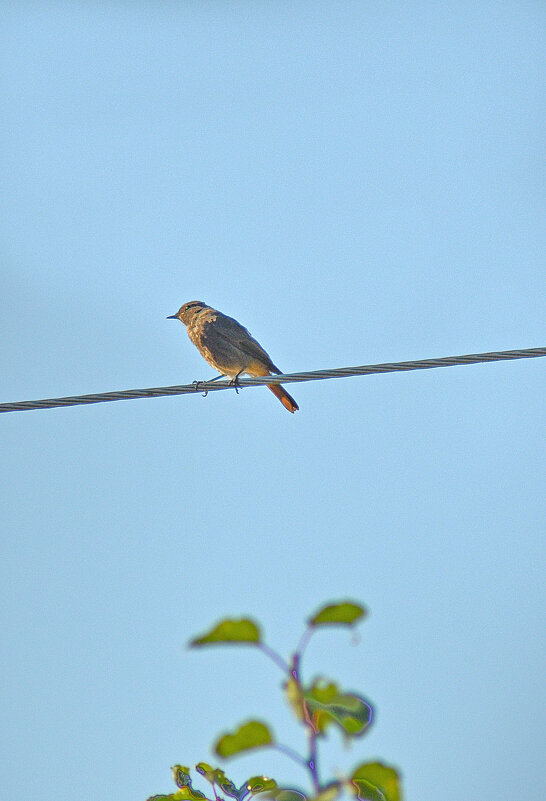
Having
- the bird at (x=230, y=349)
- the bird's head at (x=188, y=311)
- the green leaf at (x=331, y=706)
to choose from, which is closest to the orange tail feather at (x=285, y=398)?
the bird at (x=230, y=349)

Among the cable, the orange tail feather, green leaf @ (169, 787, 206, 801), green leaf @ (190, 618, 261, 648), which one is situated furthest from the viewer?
the orange tail feather

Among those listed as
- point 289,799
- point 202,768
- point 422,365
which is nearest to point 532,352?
point 422,365

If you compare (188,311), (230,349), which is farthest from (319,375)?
(188,311)

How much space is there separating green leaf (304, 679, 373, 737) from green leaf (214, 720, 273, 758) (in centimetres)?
9

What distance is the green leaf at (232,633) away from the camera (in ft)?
5.29

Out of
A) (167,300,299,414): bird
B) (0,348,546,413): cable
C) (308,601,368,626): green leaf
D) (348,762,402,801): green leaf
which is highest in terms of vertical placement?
(167,300,299,414): bird

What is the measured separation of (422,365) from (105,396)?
72.6 inches

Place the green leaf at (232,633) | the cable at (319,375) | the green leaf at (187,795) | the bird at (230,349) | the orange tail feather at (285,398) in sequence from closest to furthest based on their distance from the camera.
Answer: the green leaf at (232,633)
the green leaf at (187,795)
the cable at (319,375)
the orange tail feather at (285,398)
the bird at (230,349)

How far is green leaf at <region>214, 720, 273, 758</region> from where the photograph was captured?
162cm

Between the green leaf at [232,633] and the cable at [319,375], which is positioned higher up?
the cable at [319,375]

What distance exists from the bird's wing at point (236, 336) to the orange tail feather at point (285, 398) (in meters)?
0.53

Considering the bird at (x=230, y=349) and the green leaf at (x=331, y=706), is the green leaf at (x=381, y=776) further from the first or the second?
the bird at (x=230, y=349)

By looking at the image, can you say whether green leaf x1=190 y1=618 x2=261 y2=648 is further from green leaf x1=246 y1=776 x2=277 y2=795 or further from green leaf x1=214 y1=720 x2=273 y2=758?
green leaf x1=246 y1=776 x2=277 y2=795

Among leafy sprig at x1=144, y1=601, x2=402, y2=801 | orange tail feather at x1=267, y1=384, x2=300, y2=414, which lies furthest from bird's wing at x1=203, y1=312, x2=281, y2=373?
leafy sprig at x1=144, y1=601, x2=402, y2=801
